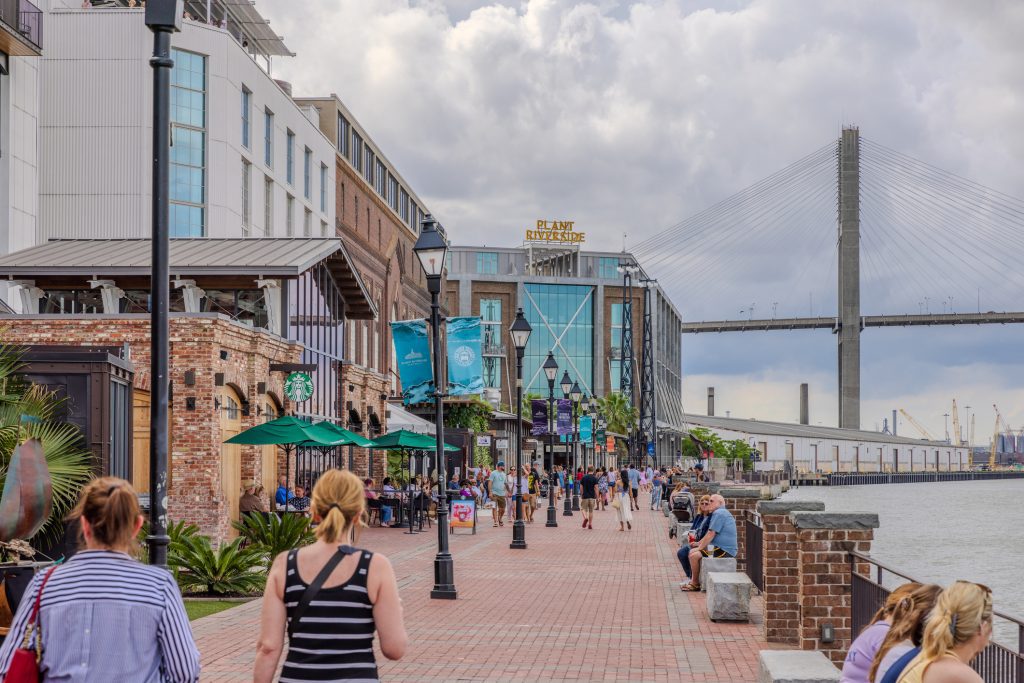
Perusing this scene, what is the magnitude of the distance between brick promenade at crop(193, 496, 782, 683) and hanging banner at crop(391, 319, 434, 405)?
24.5ft

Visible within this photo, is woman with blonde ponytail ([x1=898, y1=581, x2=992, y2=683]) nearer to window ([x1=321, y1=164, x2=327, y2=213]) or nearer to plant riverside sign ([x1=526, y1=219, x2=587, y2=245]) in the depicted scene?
window ([x1=321, y1=164, x2=327, y2=213])

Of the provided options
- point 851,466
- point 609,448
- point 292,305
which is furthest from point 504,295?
point 292,305

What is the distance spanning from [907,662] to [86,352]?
1460cm

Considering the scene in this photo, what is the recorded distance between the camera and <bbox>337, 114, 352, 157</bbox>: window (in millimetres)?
63031

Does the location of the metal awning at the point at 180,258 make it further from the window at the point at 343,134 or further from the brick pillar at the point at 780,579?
the window at the point at 343,134

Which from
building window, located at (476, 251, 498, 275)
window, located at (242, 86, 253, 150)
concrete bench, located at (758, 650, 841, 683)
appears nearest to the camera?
concrete bench, located at (758, 650, 841, 683)

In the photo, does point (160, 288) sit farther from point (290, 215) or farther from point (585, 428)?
point (585, 428)

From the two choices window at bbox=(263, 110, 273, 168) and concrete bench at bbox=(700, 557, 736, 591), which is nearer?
concrete bench at bbox=(700, 557, 736, 591)

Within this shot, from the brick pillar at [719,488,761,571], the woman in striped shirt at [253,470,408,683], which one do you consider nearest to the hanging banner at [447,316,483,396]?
the brick pillar at [719,488,761,571]

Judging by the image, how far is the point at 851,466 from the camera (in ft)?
597

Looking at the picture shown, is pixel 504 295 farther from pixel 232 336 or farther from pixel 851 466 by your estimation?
pixel 232 336

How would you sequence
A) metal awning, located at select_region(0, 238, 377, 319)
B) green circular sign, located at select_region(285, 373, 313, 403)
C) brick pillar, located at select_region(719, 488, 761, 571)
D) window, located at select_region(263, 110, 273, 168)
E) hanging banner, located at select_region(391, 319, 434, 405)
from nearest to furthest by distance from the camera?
brick pillar, located at select_region(719, 488, 761, 571), metal awning, located at select_region(0, 238, 377, 319), green circular sign, located at select_region(285, 373, 313, 403), hanging banner, located at select_region(391, 319, 434, 405), window, located at select_region(263, 110, 273, 168)

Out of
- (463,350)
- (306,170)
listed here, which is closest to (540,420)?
(306,170)

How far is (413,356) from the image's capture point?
103 ft
